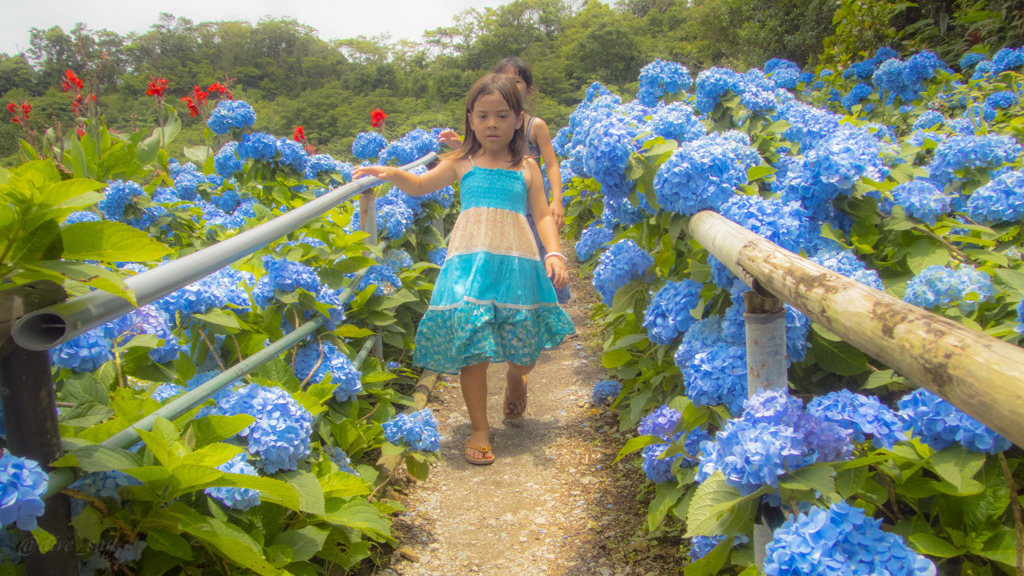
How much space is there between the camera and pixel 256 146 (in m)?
3.75

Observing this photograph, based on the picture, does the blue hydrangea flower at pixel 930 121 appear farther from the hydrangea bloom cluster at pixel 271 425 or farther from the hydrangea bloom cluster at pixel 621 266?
the hydrangea bloom cluster at pixel 271 425

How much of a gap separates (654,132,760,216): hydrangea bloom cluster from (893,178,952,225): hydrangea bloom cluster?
0.55m

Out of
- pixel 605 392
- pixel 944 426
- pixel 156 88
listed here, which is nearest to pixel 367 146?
pixel 156 88

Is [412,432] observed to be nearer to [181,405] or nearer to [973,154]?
[181,405]

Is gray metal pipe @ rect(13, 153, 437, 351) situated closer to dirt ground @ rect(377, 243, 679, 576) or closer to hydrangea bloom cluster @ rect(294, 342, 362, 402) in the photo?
hydrangea bloom cluster @ rect(294, 342, 362, 402)

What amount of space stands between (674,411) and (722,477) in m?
0.58

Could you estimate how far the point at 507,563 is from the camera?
6.61 feet

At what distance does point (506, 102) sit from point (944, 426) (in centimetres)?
208

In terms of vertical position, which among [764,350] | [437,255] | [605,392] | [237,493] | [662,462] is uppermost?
[764,350]

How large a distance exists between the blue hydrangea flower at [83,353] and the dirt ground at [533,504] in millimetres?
1111

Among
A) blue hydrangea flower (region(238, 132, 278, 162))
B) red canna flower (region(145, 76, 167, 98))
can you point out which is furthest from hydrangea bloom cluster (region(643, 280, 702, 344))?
red canna flower (region(145, 76, 167, 98))

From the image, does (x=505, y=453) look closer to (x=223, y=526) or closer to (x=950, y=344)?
(x=223, y=526)

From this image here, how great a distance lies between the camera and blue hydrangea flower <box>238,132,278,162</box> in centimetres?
374

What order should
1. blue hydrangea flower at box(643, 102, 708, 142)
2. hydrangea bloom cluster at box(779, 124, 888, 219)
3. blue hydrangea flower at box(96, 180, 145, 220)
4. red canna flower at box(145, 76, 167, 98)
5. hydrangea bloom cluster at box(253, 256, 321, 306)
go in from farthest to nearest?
red canna flower at box(145, 76, 167, 98) < blue hydrangea flower at box(96, 180, 145, 220) < blue hydrangea flower at box(643, 102, 708, 142) < hydrangea bloom cluster at box(253, 256, 321, 306) < hydrangea bloom cluster at box(779, 124, 888, 219)
